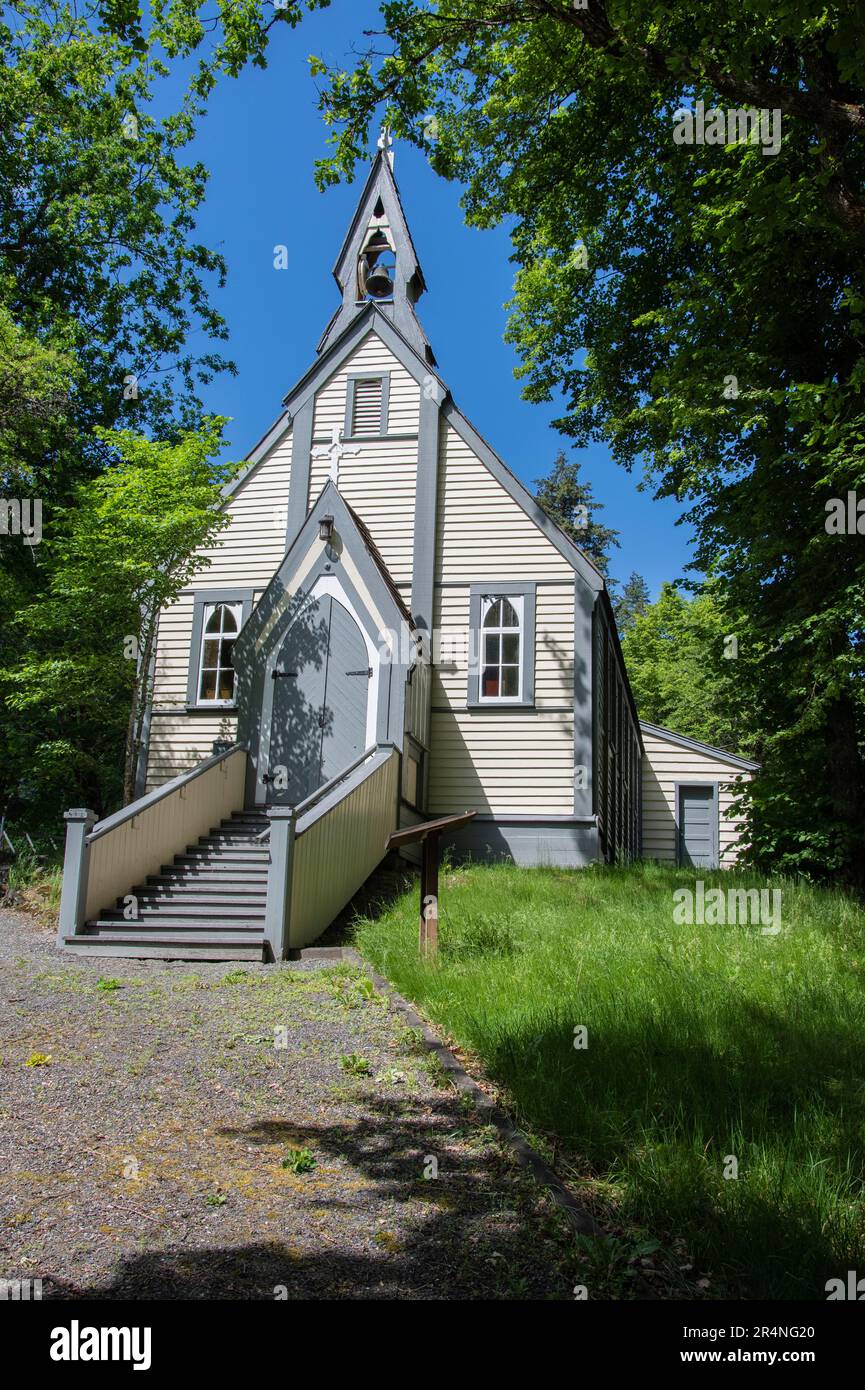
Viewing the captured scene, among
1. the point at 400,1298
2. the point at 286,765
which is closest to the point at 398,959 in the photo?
the point at 400,1298

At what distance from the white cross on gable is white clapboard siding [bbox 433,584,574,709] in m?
2.92

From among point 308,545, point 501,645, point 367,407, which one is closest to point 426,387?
point 367,407

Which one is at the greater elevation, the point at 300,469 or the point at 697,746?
the point at 300,469

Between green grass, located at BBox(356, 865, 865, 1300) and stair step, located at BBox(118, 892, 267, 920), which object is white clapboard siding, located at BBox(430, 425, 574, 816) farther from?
green grass, located at BBox(356, 865, 865, 1300)

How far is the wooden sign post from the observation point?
818cm

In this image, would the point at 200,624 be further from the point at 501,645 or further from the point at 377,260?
the point at 377,260

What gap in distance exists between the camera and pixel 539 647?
49.6 feet

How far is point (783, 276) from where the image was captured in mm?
12273

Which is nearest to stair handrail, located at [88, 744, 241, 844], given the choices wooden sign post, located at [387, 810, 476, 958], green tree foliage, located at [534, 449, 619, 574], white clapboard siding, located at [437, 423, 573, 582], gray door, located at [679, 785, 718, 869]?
wooden sign post, located at [387, 810, 476, 958]

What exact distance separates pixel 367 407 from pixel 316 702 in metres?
5.98

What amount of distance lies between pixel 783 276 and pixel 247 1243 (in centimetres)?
1272

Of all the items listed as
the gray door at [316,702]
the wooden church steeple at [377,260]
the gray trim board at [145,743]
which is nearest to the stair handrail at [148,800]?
the gray door at [316,702]

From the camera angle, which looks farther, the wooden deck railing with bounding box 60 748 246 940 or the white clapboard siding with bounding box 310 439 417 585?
the white clapboard siding with bounding box 310 439 417 585

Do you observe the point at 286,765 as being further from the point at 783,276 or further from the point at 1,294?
the point at 1,294
